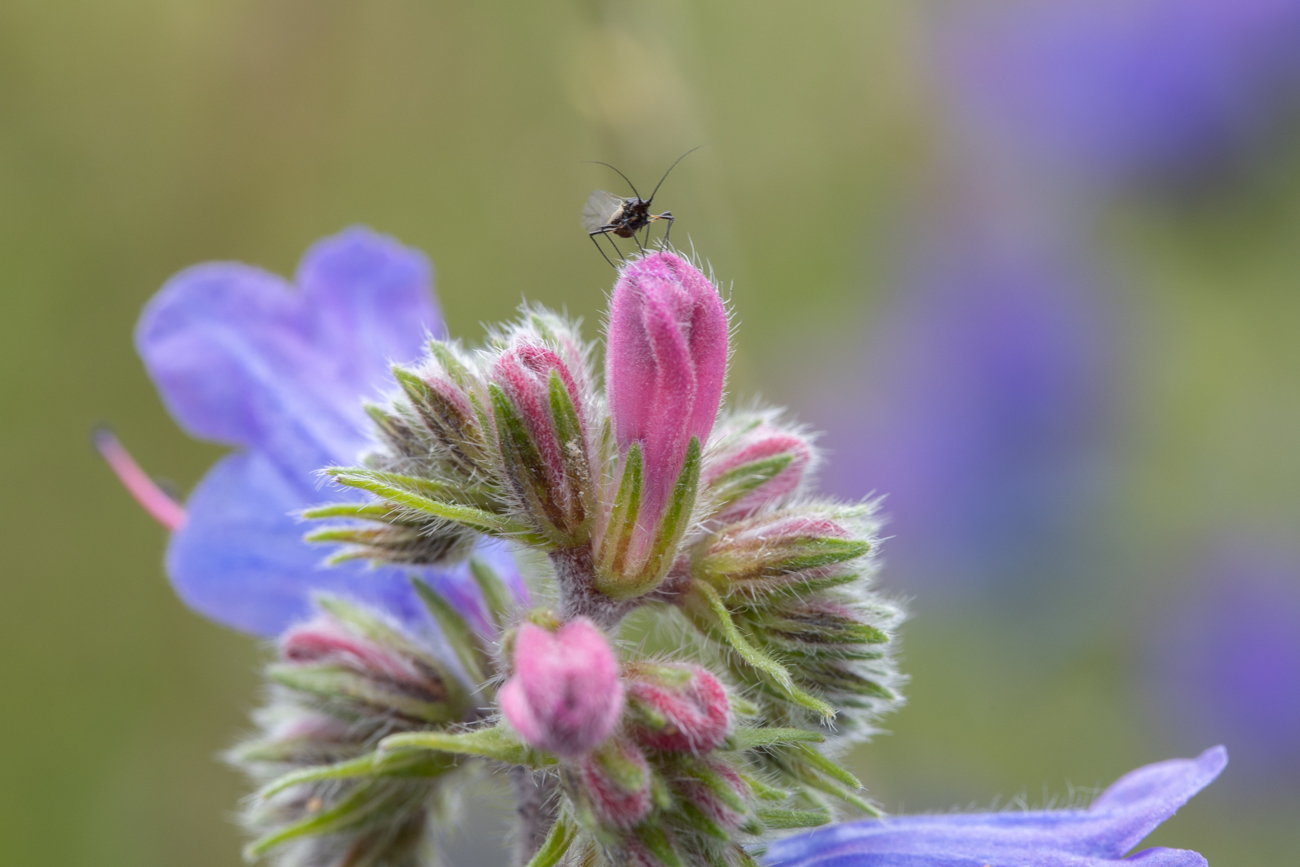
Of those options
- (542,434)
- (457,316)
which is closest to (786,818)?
(542,434)

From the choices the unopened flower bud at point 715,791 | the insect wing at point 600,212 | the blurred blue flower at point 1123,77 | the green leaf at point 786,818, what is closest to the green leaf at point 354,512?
the unopened flower bud at point 715,791

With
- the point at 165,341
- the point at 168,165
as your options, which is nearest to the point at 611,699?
the point at 165,341

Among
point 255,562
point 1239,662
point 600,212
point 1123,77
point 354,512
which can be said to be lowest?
point 354,512

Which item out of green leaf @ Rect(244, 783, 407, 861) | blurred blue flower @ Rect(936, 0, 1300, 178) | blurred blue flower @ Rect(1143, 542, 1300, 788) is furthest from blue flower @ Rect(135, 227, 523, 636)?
blurred blue flower @ Rect(936, 0, 1300, 178)

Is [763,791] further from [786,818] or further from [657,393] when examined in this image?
[657,393]

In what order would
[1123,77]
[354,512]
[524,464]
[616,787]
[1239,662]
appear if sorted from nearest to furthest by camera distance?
1. [616,787]
2. [524,464]
3. [354,512]
4. [1239,662]
5. [1123,77]

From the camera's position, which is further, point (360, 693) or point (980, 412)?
point (980, 412)

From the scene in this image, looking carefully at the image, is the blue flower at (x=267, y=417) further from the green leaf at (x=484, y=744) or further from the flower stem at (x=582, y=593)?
the green leaf at (x=484, y=744)

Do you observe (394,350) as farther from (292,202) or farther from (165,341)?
(292,202)
